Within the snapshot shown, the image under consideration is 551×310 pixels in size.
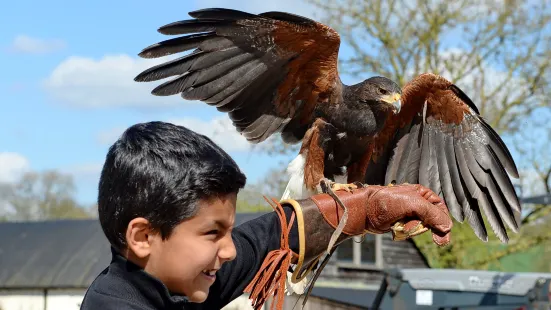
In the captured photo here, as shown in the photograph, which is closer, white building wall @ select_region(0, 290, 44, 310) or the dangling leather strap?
the dangling leather strap

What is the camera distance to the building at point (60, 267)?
17078 mm

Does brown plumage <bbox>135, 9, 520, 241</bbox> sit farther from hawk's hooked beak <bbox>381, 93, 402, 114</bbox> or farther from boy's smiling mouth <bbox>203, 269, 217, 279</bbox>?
boy's smiling mouth <bbox>203, 269, 217, 279</bbox>

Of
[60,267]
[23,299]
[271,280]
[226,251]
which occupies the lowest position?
[23,299]

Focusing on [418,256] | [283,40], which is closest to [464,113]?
[283,40]

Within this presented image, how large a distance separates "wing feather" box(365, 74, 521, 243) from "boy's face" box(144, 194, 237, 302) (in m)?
2.54

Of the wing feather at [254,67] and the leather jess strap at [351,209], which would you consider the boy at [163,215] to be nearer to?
the leather jess strap at [351,209]

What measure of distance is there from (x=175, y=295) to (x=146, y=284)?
0.07 metres

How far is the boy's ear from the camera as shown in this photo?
1655 millimetres

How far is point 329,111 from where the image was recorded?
17.4 feet

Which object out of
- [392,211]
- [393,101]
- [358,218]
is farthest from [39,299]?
[392,211]

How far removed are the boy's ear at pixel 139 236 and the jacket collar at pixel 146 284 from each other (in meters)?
0.04

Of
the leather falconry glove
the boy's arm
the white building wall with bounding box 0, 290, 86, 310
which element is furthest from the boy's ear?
the white building wall with bounding box 0, 290, 86, 310

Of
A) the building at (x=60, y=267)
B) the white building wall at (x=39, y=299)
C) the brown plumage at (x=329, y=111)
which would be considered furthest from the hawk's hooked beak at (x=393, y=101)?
the white building wall at (x=39, y=299)

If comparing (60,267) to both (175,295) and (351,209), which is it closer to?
(351,209)
